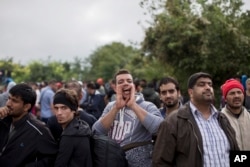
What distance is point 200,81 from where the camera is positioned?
4.31m

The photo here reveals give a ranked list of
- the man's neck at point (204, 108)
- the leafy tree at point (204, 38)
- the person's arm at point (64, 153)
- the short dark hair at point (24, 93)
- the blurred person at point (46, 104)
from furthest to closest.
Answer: the leafy tree at point (204, 38), the blurred person at point (46, 104), the short dark hair at point (24, 93), the man's neck at point (204, 108), the person's arm at point (64, 153)

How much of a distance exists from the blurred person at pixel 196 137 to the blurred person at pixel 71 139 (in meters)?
0.70

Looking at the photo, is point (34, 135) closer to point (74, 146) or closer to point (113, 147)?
point (74, 146)

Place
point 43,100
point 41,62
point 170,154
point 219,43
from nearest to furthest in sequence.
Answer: point 170,154 → point 43,100 → point 219,43 → point 41,62

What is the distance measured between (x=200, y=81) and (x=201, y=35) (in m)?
9.11

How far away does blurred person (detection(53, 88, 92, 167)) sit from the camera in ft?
13.7

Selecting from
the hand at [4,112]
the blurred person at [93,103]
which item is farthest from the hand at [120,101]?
the blurred person at [93,103]

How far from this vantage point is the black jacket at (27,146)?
4.19 meters

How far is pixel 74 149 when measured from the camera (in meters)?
4.19

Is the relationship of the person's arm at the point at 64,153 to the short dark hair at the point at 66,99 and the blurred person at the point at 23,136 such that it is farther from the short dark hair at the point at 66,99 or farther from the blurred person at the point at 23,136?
the short dark hair at the point at 66,99

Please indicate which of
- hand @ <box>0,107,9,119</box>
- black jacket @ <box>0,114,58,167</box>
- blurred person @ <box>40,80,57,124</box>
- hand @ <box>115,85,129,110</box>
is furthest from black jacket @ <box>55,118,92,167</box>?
blurred person @ <box>40,80,57,124</box>

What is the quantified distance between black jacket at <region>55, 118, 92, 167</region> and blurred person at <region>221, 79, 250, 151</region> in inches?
73.3

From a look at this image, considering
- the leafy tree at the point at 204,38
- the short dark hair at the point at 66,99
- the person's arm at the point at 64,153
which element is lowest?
the person's arm at the point at 64,153

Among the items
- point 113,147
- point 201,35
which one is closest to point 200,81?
point 113,147
